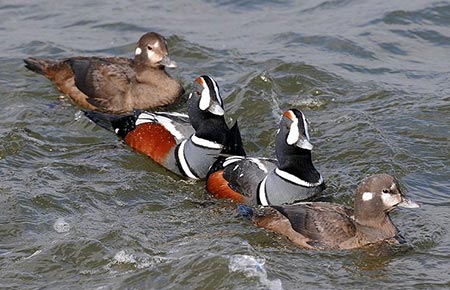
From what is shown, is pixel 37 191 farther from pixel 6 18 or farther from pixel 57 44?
pixel 6 18

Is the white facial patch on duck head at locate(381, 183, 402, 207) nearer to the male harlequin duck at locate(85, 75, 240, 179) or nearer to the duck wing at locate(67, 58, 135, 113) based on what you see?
the male harlequin duck at locate(85, 75, 240, 179)

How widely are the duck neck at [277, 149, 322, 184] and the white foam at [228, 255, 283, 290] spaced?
169 centimetres

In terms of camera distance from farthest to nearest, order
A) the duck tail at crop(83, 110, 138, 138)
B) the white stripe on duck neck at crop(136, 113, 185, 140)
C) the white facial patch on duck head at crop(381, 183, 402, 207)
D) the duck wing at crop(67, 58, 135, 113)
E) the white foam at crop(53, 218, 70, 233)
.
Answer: the duck wing at crop(67, 58, 135, 113)
the duck tail at crop(83, 110, 138, 138)
the white stripe on duck neck at crop(136, 113, 185, 140)
the white foam at crop(53, 218, 70, 233)
the white facial patch on duck head at crop(381, 183, 402, 207)

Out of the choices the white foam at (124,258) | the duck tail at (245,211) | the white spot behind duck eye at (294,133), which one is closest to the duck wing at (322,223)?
the duck tail at (245,211)

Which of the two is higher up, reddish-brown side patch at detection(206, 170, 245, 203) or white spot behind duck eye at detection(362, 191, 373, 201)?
white spot behind duck eye at detection(362, 191, 373, 201)

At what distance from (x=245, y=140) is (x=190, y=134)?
82 centimetres

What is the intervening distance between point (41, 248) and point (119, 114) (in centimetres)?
456

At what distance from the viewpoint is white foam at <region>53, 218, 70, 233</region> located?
10344mm

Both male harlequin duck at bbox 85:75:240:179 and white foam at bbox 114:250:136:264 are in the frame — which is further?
male harlequin duck at bbox 85:75:240:179

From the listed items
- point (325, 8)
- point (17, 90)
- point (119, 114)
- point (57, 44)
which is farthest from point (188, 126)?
point (325, 8)

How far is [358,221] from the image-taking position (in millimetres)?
10023

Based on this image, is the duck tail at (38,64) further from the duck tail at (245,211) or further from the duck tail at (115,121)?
the duck tail at (245,211)

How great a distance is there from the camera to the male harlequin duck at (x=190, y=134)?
12.2 metres

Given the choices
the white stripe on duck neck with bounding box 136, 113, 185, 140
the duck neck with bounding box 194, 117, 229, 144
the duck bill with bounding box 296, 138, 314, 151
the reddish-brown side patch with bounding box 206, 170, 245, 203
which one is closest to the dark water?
the reddish-brown side patch with bounding box 206, 170, 245, 203
